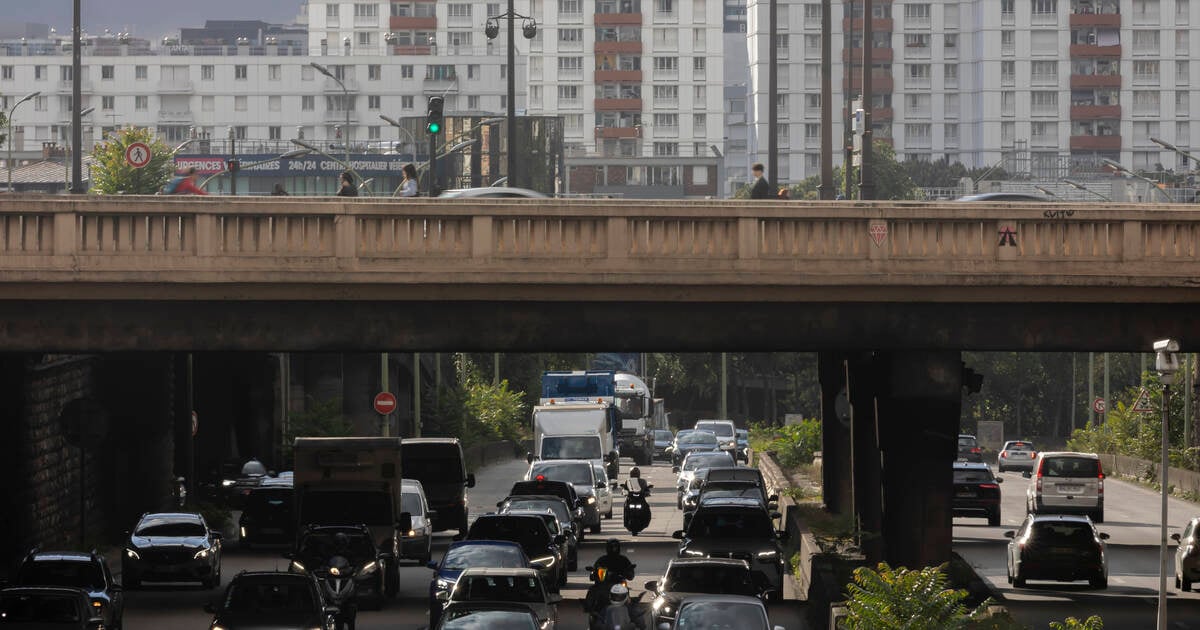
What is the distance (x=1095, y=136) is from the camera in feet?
585

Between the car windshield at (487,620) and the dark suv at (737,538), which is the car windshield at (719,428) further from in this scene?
the car windshield at (487,620)

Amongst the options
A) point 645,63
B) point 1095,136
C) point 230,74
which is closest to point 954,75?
point 1095,136

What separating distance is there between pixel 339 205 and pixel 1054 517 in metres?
13.6

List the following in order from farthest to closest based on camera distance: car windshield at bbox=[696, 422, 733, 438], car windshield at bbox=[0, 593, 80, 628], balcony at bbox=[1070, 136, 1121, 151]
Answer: balcony at bbox=[1070, 136, 1121, 151] < car windshield at bbox=[696, 422, 733, 438] < car windshield at bbox=[0, 593, 80, 628]

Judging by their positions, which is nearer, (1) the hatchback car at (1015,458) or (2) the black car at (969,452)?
(2) the black car at (969,452)

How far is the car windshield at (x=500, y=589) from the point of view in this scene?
23.3 meters

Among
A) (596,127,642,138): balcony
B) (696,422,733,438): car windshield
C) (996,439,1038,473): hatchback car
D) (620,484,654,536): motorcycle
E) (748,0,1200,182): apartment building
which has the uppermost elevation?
(748,0,1200,182): apartment building

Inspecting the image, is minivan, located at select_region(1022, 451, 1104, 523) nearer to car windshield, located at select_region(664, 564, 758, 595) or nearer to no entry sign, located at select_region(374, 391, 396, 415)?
no entry sign, located at select_region(374, 391, 396, 415)

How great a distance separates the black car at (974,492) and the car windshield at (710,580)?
22882 millimetres

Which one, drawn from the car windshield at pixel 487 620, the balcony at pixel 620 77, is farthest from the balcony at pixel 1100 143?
the car windshield at pixel 487 620

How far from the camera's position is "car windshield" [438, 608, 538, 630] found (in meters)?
19.8

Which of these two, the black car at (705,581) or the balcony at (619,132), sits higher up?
the balcony at (619,132)

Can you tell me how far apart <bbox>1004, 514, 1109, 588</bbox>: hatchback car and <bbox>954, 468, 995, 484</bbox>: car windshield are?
1405 cm

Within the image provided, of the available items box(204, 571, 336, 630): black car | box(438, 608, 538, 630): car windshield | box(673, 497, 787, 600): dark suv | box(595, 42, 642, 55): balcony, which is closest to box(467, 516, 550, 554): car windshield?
box(673, 497, 787, 600): dark suv
